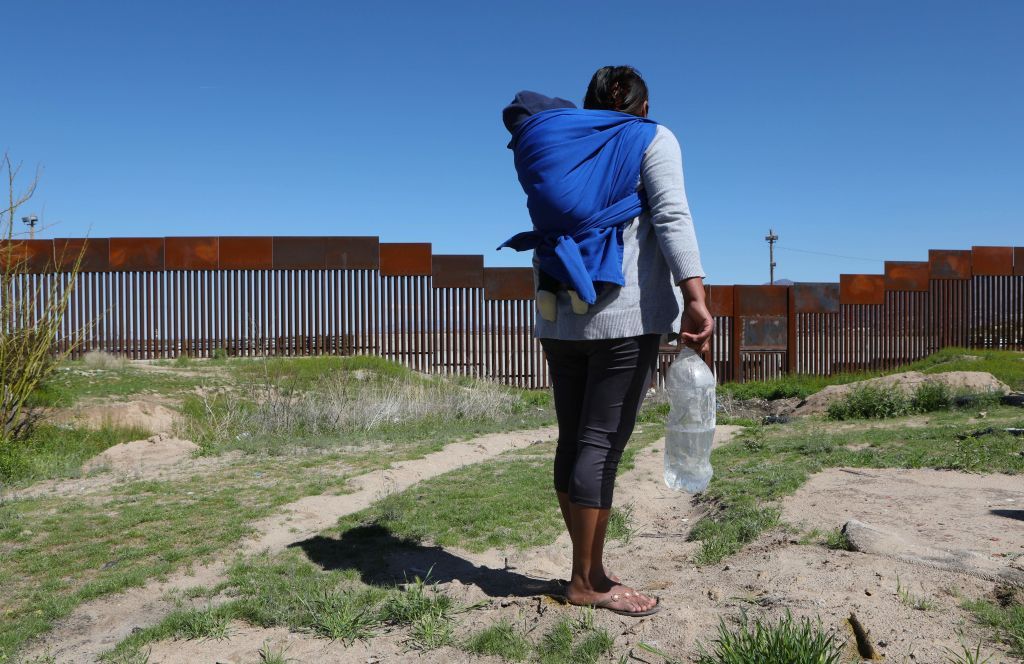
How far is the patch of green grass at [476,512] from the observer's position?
4281 mm

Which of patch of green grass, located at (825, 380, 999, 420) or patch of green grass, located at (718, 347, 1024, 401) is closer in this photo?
patch of green grass, located at (825, 380, 999, 420)

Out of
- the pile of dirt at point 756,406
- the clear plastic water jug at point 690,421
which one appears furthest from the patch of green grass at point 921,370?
the clear plastic water jug at point 690,421

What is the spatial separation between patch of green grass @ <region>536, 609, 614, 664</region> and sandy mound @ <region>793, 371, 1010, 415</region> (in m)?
8.31

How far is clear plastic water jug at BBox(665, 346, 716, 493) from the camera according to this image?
294 centimetres

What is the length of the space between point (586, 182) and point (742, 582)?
66.1 inches

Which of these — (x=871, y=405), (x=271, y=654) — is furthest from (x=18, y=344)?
(x=871, y=405)

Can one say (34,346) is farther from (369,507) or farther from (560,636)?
(560,636)

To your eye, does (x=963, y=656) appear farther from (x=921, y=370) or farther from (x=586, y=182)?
(x=921, y=370)

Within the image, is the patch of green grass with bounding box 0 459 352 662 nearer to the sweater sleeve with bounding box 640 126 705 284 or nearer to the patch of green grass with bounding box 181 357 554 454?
the patch of green grass with bounding box 181 357 554 454

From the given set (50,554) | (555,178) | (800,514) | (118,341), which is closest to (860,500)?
(800,514)

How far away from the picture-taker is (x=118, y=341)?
15.8m

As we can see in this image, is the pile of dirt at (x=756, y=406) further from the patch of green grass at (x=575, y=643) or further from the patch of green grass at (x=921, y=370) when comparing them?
the patch of green grass at (x=575, y=643)

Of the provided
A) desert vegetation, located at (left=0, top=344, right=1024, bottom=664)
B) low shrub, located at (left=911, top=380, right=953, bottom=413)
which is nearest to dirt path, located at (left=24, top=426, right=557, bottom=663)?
desert vegetation, located at (left=0, top=344, right=1024, bottom=664)

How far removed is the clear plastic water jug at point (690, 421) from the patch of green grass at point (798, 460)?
732 mm
